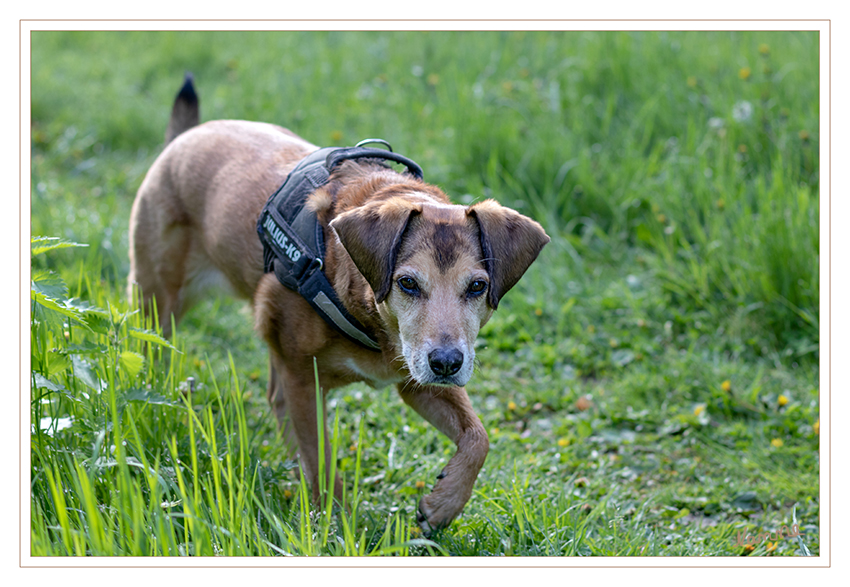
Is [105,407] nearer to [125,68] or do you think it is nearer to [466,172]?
[466,172]

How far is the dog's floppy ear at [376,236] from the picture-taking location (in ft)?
9.26

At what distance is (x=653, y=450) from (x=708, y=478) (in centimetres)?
33

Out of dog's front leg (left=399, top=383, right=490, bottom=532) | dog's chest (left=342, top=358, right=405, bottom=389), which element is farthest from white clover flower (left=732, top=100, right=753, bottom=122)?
dog's chest (left=342, top=358, right=405, bottom=389)

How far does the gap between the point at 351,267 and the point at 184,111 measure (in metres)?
2.12

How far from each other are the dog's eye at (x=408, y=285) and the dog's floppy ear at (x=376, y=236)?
53 millimetres

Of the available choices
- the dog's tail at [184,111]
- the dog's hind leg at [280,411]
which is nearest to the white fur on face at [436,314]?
the dog's hind leg at [280,411]

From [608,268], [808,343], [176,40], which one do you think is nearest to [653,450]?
[808,343]

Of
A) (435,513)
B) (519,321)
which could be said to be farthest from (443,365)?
(519,321)

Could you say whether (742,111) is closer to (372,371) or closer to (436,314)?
(372,371)

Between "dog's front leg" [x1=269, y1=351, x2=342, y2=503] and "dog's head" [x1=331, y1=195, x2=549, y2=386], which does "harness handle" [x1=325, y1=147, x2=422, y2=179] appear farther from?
"dog's front leg" [x1=269, y1=351, x2=342, y2=503]

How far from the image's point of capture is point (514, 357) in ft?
16.0

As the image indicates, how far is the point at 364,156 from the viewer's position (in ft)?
11.5

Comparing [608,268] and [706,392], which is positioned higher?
[608,268]

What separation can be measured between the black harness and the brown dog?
41 millimetres
